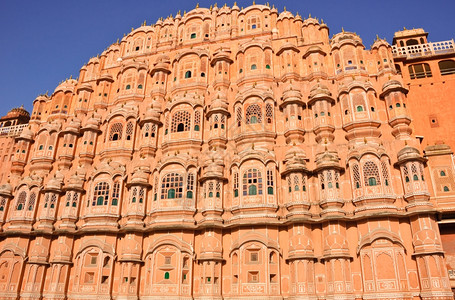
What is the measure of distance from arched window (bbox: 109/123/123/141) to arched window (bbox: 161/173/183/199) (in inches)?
237

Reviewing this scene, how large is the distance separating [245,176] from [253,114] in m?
4.72

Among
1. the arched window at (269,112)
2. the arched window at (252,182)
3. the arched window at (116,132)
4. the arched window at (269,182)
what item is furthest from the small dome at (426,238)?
the arched window at (116,132)

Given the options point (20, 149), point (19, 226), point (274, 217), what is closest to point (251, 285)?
point (274, 217)

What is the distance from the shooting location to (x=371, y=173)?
A: 20.7 meters

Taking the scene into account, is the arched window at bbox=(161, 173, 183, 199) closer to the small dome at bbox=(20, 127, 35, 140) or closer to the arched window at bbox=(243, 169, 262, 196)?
the arched window at bbox=(243, 169, 262, 196)

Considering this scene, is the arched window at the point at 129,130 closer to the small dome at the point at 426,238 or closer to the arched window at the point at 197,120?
the arched window at the point at 197,120

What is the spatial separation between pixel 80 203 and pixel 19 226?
4.46 meters

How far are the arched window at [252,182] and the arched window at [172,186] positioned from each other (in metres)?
4.22

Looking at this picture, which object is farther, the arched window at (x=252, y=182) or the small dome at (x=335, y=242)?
the arched window at (x=252, y=182)

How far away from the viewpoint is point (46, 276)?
2361 centimetres

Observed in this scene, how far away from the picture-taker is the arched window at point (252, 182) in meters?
21.8

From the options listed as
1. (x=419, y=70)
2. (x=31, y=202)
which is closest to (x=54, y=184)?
(x=31, y=202)

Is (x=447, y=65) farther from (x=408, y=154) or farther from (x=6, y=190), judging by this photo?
(x=6, y=190)

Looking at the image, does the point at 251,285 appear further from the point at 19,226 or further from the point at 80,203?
the point at 19,226
